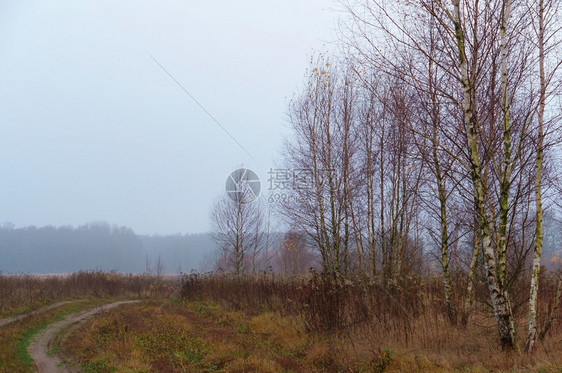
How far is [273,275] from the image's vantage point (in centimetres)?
1473

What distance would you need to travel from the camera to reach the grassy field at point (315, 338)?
6203mm

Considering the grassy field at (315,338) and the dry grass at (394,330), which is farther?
the grassy field at (315,338)

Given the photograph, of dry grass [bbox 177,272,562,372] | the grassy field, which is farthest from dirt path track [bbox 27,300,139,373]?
dry grass [bbox 177,272,562,372]

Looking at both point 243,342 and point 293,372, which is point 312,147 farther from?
point 293,372

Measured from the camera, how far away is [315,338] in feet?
27.0

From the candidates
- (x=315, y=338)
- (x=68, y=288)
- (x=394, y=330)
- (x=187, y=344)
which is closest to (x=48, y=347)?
(x=187, y=344)

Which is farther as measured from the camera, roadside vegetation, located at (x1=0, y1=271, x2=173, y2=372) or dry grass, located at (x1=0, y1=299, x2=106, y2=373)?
roadside vegetation, located at (x1=0, y1=271, x2=173, y2=372)

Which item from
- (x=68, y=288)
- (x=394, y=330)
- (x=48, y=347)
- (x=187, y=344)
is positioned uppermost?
(x=394, y=330)

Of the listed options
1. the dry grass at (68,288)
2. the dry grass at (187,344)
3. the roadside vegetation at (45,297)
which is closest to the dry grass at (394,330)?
the dry grass at (187,344)

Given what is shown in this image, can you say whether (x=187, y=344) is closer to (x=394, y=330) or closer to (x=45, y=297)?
(x=394, y=330)

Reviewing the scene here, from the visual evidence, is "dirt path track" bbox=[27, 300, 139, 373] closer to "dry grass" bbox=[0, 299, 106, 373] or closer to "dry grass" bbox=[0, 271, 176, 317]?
"dry grass" bbox=[0, 299, 106, 373]

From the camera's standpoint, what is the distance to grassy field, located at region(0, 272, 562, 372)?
20.4 feet

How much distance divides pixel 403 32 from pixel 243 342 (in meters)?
6.94

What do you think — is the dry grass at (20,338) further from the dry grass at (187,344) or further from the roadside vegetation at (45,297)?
the dry grass at (187,344)
